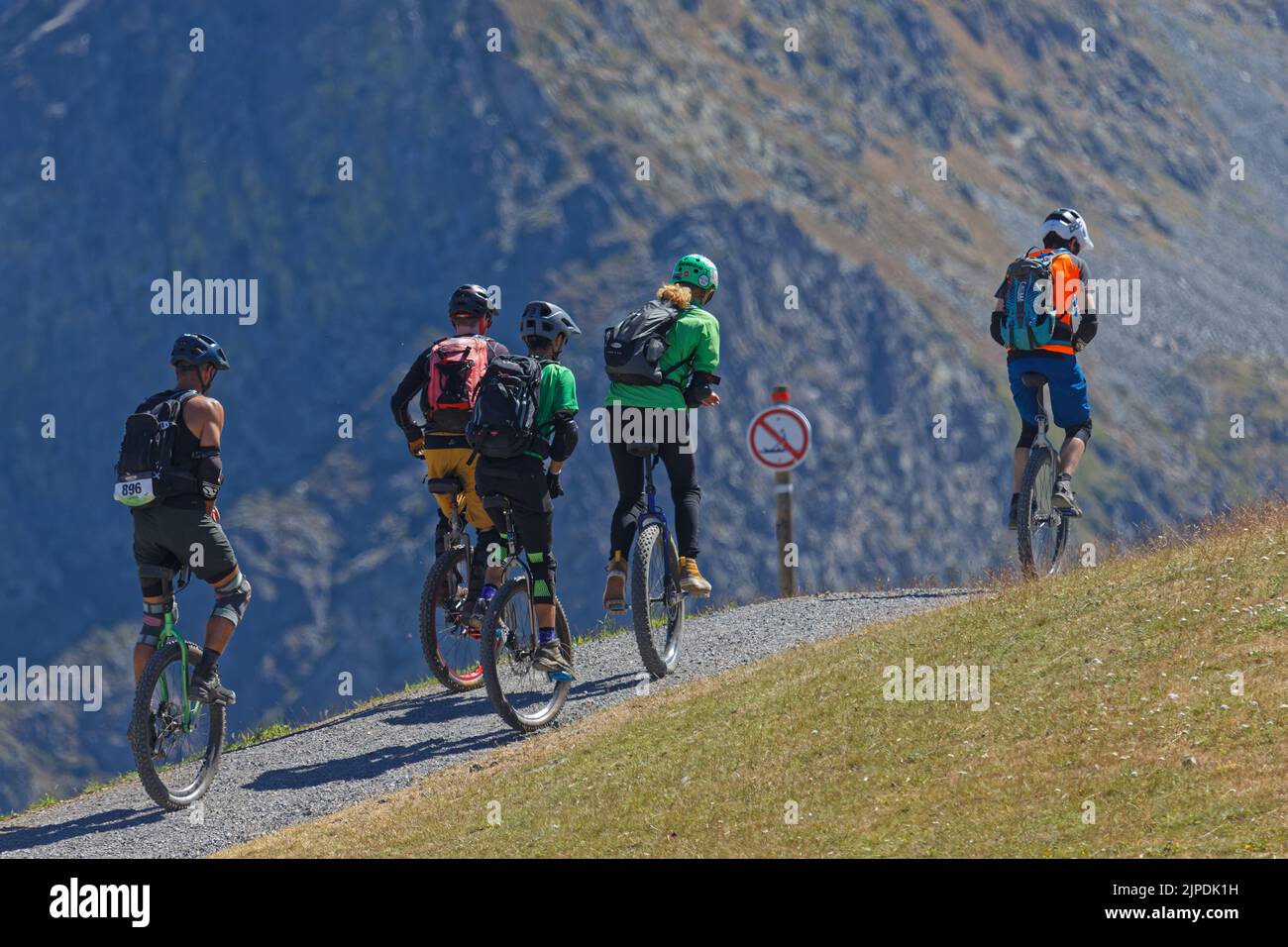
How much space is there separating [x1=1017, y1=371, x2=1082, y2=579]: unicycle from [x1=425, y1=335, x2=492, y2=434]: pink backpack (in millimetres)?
4358

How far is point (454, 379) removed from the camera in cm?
1440

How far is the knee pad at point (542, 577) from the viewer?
43.9 feet

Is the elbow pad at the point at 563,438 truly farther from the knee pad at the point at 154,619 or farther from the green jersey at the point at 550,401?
the knee pad at the point at 154,619

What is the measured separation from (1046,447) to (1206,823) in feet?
21.1

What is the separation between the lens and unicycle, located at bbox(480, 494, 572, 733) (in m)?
13.0

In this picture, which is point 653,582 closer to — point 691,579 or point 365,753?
point 691,579

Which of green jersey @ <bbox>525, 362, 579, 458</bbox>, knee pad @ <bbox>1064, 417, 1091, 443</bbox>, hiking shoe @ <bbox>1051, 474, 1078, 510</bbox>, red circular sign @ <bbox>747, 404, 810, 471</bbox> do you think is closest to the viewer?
green jersey @ <bbox>525, 362, 579, 458</bbox>

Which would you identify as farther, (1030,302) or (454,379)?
(1030,302)

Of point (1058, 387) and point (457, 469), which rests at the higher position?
point (1058, 387)

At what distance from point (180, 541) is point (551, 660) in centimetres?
276

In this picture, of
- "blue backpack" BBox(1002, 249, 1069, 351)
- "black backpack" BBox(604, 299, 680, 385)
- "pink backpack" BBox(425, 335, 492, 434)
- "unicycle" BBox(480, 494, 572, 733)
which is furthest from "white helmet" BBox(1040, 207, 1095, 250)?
"unicycle" BBox(480, 494, 572, 733)

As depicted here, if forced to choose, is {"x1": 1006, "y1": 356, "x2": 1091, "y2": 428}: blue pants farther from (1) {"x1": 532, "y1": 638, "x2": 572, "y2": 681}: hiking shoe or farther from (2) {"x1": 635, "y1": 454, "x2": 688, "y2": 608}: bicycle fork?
(1) {"x1": 532, "y1": 638, "x2": 572, "y2": 681}: hiking shoe

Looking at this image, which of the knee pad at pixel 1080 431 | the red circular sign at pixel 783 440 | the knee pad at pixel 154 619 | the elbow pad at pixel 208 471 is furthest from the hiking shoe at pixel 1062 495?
the knee pad at pixel 154 619

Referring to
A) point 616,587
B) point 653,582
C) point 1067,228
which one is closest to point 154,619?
point 616,587
